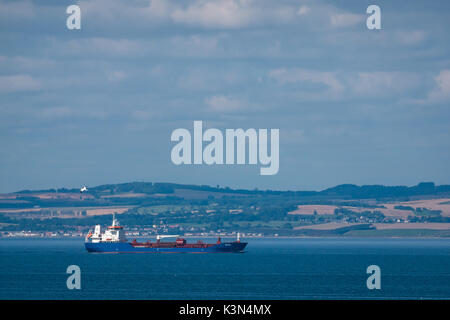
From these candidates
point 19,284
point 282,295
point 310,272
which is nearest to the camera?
point 282,295

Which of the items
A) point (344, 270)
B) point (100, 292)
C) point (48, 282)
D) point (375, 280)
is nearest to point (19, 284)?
point (48, 282)

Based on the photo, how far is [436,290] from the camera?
108 meters

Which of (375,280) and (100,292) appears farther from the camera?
(375,280)

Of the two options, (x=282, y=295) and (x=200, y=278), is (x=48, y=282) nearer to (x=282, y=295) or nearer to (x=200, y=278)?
(x=200, y=278)

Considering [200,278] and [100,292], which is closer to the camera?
[100,292]

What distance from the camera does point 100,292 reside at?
104500mm
